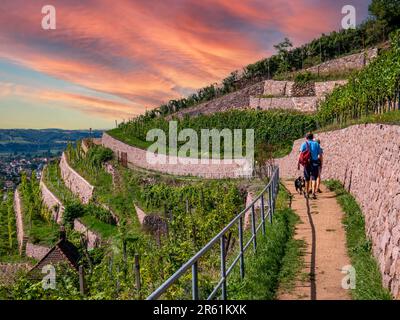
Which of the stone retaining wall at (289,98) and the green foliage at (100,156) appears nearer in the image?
the stone retaining wall at (289,98)

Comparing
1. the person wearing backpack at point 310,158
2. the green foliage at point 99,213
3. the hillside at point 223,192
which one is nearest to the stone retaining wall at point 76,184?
the hillside at point 223,192

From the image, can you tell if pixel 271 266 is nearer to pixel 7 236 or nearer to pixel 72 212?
pixel 72 212

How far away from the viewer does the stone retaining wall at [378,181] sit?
693cm

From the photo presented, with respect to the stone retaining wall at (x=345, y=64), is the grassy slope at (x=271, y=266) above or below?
below

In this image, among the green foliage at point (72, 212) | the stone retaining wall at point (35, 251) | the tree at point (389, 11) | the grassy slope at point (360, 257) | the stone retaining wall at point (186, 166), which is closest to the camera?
the grassy slope at point (360, 257)

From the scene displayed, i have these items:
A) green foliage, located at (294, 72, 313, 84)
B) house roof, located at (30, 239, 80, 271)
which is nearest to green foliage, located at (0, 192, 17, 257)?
house roof, located at (30, 239, 80, 271)

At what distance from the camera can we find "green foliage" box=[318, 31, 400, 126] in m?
24.5

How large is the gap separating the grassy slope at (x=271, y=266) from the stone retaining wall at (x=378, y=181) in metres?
1.51

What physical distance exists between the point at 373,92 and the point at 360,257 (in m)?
21.8

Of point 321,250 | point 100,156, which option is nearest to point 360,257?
point 321,250

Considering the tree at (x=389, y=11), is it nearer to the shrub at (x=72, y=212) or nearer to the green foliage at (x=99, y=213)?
the green foliage at (x=99, y=213)

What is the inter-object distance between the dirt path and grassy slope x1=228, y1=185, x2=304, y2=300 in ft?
0.62

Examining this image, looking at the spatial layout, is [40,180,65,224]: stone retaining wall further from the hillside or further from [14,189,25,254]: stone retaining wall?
[14,189,25,254]: stone retaining wall

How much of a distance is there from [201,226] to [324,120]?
72.3ft
